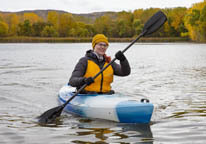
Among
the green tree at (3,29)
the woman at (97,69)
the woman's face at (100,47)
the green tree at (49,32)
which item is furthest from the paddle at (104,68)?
the green tree at (3,29)

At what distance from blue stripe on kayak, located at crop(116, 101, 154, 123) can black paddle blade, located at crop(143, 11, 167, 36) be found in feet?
5.57

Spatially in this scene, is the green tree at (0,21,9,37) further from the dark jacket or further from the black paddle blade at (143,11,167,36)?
the black paddle blade at (143,11,167,36)

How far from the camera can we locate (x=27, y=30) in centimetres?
11206

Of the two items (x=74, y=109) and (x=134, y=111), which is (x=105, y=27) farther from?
(x=134, y=111)

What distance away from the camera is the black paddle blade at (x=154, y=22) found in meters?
7.03

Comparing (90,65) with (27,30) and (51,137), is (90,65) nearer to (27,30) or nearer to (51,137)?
(51,137)

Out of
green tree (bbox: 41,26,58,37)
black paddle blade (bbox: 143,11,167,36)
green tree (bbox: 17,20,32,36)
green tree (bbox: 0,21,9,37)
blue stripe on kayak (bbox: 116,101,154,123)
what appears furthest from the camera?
green tree (bbox: 17,20,32,36)

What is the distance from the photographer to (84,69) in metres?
6.98

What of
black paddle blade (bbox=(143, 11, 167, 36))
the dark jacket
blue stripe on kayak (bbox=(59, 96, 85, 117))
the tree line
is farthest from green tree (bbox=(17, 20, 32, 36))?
black paddle blade (bbox=(143, 11, 167, 36))

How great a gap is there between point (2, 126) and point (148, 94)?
183 inches

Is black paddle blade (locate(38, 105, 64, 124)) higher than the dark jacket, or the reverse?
the dark jacket

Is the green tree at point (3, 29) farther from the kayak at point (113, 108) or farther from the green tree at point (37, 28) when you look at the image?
the kayak at point (113, 108)

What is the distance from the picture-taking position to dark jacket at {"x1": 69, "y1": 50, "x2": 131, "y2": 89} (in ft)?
22.2

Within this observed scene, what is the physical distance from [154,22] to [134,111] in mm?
2007
